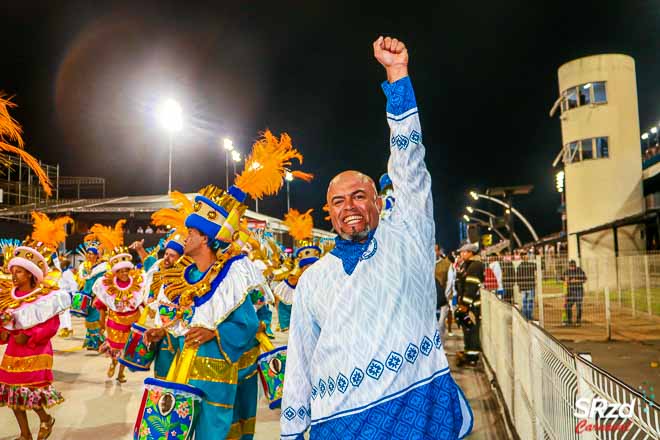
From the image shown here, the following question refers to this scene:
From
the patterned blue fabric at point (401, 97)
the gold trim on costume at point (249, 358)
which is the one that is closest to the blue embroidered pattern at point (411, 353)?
the patterned blue fabric at point (401, 97)

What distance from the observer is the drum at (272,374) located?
12.9 ft

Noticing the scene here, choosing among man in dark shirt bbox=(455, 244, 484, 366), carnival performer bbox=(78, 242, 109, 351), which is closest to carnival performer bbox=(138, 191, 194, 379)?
man in dark shirt bbox=(455, 244, 484, 366)

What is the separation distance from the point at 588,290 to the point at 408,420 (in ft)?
44.4

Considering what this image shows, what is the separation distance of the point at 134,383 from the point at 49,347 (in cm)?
304

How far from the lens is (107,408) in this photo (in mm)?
6938

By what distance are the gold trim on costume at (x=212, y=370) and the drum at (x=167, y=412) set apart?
0.54 feet

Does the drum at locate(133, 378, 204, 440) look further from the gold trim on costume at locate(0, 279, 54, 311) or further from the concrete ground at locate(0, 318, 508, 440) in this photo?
the gold trim on costume at locate(0, 279, 54, 311)

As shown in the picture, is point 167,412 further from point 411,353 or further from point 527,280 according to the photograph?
point 527,280

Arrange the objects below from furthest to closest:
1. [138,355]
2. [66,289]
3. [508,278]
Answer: [508,278]
[66,289]
[138,355]

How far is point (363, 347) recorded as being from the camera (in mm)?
2229

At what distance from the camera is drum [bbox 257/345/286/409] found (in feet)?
12.9

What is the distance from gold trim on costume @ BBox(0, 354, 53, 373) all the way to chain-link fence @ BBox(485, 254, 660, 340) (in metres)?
10.0

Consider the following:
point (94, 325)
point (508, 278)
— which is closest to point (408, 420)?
point (94, 325)

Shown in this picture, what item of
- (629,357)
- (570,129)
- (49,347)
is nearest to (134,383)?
(49,347)
